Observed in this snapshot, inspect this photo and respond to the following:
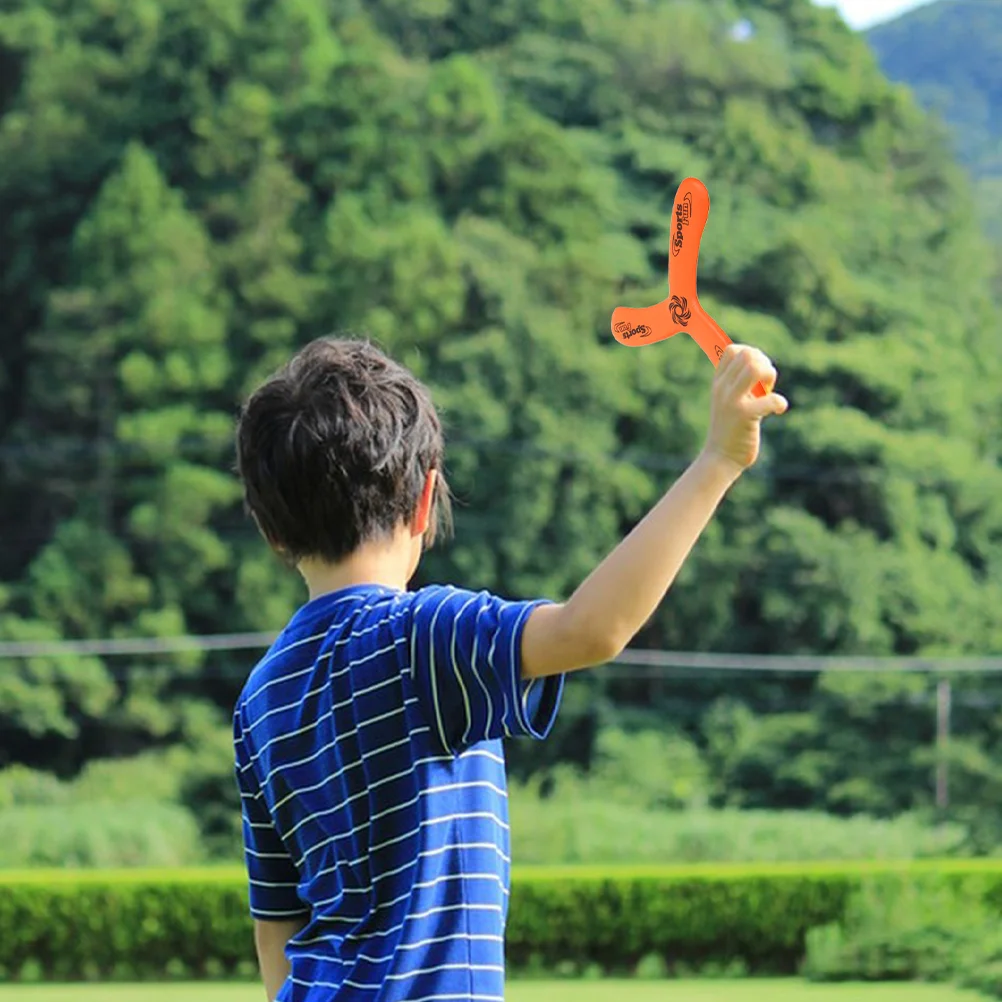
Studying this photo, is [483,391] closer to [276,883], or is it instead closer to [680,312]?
[276,883]

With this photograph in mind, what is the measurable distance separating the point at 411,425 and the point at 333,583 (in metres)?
0.14

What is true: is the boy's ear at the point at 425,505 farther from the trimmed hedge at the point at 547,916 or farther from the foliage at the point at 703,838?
the foliage at the point at 703,838

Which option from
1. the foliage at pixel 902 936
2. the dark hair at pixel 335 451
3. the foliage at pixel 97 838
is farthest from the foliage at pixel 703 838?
the dark hair at pixel 335 451

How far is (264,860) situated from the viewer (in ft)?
5.23

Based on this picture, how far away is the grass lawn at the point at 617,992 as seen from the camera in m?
9.83

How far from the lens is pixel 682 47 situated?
29.7 metres

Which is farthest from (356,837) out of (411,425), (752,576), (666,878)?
(752,576)

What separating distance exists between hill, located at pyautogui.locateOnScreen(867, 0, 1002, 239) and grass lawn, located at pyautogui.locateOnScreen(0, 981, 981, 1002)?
73.6 ft

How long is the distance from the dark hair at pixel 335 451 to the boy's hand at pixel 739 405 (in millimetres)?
275

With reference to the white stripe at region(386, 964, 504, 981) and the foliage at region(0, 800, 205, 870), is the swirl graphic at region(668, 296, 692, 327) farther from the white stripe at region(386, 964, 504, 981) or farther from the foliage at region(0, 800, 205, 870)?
the foliage at region(0, 800, 205, 870)

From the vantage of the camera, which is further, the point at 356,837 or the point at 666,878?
the point at 666,878

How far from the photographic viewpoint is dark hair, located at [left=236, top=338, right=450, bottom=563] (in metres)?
1.49

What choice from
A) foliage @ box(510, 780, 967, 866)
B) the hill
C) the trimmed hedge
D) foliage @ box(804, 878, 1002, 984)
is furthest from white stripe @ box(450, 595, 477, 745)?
the hill

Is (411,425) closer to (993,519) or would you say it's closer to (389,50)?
(993,519)
